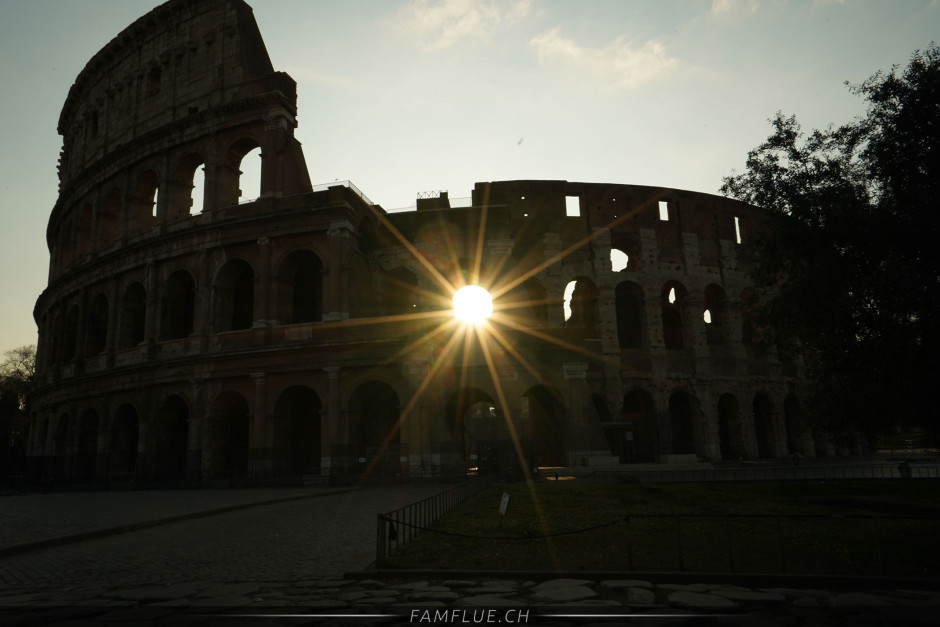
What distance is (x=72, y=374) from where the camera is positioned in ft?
89.0

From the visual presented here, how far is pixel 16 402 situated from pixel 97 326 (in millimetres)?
23875

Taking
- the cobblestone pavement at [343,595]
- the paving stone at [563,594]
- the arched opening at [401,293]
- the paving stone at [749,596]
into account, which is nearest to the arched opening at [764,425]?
the arched opening at [401,293]

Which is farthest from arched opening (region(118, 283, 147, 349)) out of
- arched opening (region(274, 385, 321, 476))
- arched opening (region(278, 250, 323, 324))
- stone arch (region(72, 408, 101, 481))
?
arched opening (region(274, 385, 321, 476))

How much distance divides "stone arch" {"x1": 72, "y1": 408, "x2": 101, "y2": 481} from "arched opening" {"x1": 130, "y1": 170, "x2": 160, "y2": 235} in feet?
27.5

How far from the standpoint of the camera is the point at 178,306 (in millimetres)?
25109

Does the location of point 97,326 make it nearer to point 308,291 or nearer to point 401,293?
point 308,291

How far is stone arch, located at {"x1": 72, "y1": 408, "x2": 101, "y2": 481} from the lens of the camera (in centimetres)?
2538

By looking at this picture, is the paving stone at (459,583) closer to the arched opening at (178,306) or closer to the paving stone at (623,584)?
the paving stone at (623,584)

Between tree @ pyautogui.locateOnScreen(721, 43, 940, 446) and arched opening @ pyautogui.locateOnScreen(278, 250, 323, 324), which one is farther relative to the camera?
arched opening @ pyautogui.locateOnScreen(278, 250, 323, 324)

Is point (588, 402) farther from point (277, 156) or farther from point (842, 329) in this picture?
point (277, 156)

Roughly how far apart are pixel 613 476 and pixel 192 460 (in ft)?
47.2

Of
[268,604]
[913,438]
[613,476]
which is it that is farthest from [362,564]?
[913,438]

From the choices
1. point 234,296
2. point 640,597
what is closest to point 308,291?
point 234,296

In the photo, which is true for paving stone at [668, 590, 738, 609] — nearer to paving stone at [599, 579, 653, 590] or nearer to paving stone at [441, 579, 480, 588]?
paving stone at [599, 579, 653, 590]
